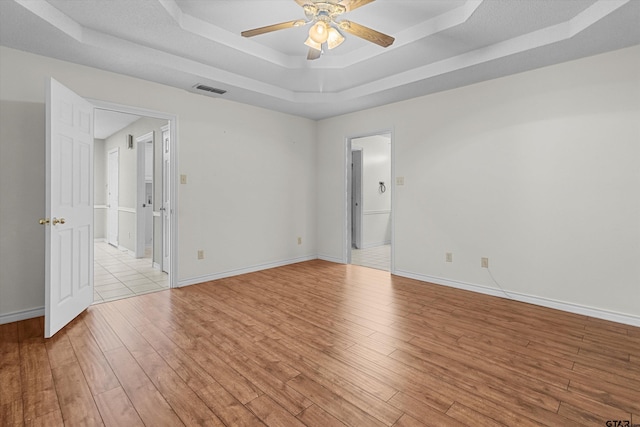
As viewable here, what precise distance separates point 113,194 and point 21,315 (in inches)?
197

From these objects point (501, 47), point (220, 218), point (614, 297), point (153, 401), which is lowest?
point (153, 401)

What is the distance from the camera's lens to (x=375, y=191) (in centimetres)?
720

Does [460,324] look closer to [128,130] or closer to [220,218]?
[220,218]

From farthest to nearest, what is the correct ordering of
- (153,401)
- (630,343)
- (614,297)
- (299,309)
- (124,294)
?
(124,294) < (299,309) < (614,297) < (630,343) < (153,401)

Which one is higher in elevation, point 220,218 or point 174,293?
point 220,218

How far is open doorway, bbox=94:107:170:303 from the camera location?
4.36m

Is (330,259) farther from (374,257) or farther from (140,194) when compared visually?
(140,194)

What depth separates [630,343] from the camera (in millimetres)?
2408

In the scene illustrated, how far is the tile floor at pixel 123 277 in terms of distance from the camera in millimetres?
3719

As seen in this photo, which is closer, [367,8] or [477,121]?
[367,8]

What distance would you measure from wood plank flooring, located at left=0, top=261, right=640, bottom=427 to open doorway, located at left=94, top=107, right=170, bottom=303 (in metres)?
1.17

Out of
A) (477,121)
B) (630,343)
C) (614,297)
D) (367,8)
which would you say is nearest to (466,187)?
(477,121)

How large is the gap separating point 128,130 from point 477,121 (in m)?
6.33

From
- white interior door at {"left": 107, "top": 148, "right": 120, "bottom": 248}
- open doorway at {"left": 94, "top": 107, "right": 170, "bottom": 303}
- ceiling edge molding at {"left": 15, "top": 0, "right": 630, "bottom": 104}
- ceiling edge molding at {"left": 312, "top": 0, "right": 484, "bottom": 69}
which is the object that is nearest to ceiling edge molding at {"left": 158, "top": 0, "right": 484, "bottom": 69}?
ceiling edge molding at {"left": 312, "top": 0, "right": 484, "bottom": 69}
